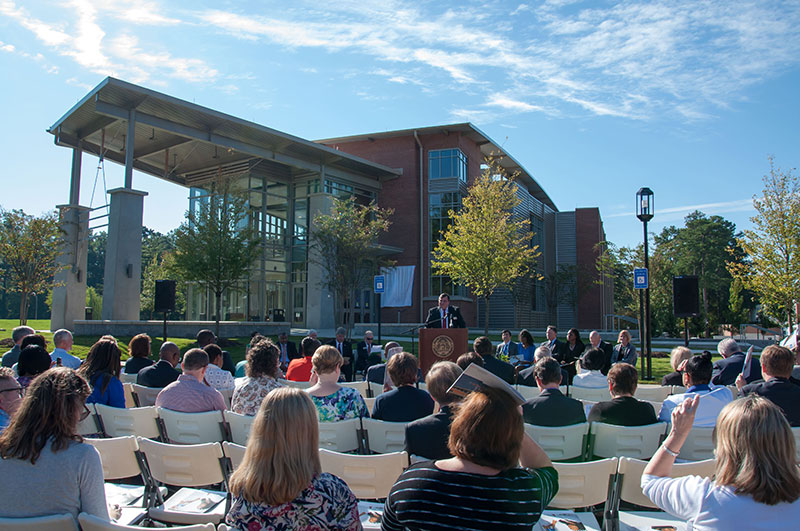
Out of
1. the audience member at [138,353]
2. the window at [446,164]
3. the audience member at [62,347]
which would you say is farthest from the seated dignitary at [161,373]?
the window at [446,164]

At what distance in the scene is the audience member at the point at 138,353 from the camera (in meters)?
7.52

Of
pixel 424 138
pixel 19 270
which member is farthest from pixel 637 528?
pixel 424 138

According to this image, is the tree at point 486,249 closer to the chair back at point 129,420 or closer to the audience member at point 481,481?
the chair back at point 129,420

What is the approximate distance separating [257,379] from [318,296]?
84.3 feet

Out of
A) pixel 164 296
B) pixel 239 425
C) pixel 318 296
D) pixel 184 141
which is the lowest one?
pixel 239 425

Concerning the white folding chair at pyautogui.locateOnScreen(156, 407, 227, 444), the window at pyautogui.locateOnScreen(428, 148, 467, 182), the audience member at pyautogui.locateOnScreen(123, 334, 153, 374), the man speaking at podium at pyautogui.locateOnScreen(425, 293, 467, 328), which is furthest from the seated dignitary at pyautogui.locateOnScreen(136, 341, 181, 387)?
the window at pyautogui.locateOnScreen(428, 148, 467, 182)

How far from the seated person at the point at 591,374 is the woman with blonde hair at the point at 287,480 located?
586 cm

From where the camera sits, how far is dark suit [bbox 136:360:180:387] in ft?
21.9

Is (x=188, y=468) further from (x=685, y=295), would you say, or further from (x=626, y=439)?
(x=685, y=295)

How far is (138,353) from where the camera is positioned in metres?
7.57

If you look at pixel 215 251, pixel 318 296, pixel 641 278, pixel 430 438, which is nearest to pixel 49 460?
pixel 430 438

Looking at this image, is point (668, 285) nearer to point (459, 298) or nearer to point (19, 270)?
point (459, 298)

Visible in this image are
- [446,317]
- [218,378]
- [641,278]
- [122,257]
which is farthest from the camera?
[122,257]

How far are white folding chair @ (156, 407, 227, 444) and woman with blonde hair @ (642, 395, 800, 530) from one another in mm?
3745
